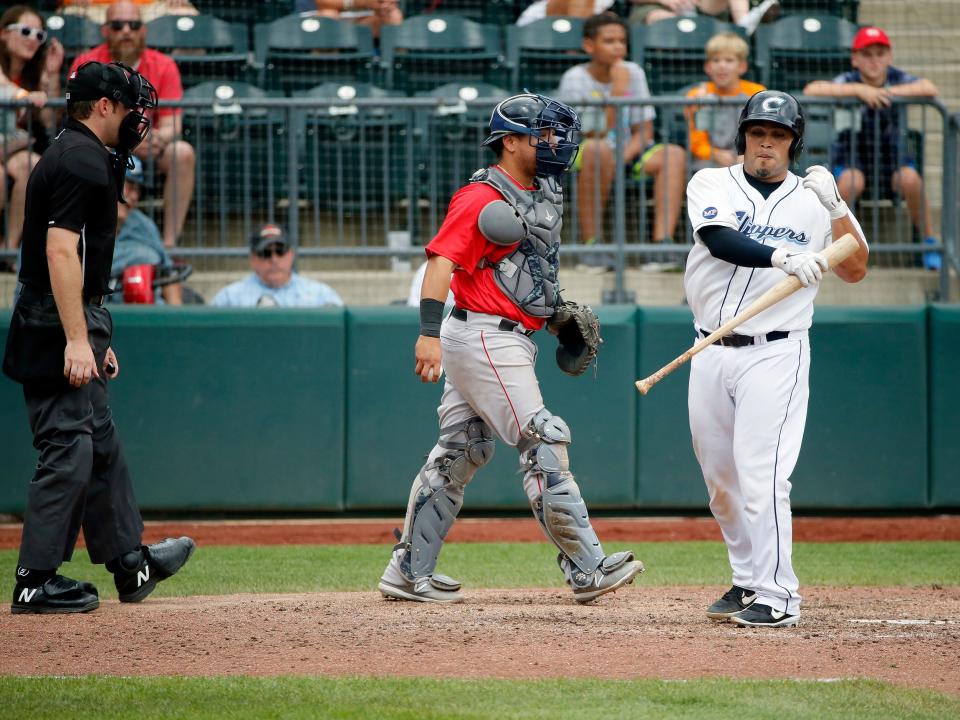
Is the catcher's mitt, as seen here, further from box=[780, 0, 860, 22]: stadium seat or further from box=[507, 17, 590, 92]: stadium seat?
box=[780, 0, 860, 22]: stadium seat

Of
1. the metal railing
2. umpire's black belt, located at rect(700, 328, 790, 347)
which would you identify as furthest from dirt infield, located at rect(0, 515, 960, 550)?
umpire's black belt, located at rect(700, 328, 790, 347)

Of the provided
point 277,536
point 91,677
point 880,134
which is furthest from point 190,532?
point 880,134

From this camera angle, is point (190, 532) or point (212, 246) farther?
point (212, 246)

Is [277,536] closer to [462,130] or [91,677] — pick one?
[462,130]

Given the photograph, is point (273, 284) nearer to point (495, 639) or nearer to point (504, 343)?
point (504, 343)

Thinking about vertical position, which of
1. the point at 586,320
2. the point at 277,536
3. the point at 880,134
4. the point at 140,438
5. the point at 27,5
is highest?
the point at 27,5

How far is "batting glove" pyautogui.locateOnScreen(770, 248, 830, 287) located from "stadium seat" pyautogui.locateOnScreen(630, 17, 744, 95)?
599 centimetres

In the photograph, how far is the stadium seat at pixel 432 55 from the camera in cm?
1034

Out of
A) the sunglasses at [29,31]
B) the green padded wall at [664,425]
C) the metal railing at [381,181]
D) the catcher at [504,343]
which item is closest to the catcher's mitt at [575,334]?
the catcher at [504,343]

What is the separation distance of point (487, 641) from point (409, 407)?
4.14m

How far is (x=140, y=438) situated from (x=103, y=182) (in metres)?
3.67

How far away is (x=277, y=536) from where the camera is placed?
7.88 meters

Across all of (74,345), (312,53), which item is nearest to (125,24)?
(312,53)

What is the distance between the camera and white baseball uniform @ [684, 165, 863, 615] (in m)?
4.56
